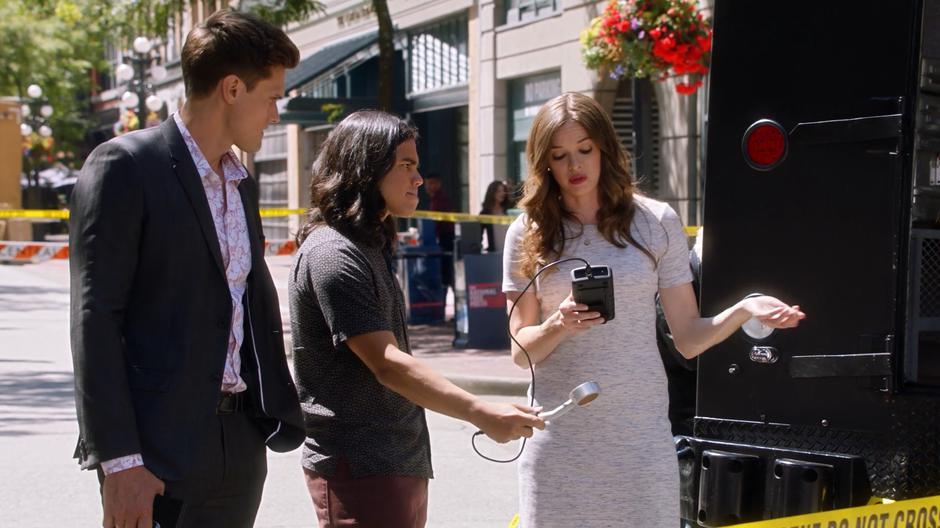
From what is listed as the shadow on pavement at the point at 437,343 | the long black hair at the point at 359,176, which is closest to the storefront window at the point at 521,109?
the shadow on pavement at the point at 437,343

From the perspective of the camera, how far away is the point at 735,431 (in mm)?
4090

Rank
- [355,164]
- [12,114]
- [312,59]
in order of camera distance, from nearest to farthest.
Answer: [355,164]
[312,59]
[12,114]

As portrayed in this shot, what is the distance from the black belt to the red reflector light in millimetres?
1750

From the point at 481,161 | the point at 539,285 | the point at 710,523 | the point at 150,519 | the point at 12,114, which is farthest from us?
the point at 12,114

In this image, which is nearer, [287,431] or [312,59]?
[287,431]

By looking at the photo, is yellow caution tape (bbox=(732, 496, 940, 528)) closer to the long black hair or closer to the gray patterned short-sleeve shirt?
the gray patterned short-sleeve shirt

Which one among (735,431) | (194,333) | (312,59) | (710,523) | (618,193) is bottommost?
(710,523)

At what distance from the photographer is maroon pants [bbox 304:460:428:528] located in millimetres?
3330

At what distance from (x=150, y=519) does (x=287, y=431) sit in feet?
1.41

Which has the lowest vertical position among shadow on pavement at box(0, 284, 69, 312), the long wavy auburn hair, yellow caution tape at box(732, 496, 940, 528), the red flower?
shadow on pavement at box(0, 284, 69, 312)

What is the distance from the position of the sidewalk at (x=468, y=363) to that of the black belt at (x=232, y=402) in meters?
5.91

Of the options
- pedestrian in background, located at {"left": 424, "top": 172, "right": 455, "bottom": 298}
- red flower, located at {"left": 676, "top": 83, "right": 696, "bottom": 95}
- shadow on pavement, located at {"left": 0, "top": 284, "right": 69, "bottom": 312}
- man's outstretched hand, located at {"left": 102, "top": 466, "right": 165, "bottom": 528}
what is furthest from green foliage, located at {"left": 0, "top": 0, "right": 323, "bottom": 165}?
man's outstretched hand, located at {"left": 102, "top": 466, "right": 165, "bottom": 528}

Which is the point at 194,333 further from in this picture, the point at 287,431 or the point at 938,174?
the point at 938,174

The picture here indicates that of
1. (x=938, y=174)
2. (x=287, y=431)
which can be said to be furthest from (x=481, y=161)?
(x=287, y=431)
